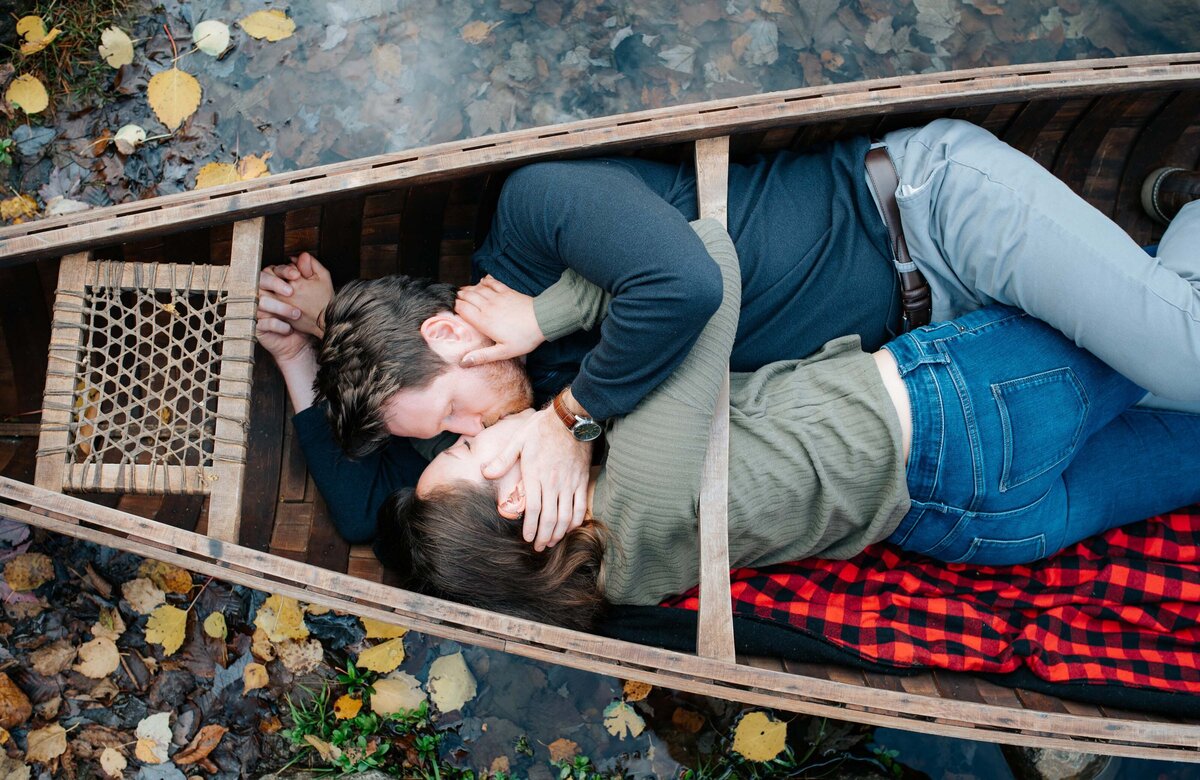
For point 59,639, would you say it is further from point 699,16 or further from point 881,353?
point 699,16

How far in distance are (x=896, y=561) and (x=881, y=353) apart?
0.79m

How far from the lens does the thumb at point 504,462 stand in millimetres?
2320

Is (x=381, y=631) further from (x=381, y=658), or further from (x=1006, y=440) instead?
(x=1006, y=440)

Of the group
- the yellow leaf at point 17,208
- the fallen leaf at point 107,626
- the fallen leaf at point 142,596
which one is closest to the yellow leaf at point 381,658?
the fallen leaf at point 142,596

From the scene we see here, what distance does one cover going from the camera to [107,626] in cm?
319

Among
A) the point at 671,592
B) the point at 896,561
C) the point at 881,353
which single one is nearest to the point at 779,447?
the point at 881,353

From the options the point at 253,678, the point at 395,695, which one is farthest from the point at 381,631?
the point at 253,678

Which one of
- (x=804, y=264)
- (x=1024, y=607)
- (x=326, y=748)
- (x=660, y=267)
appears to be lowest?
(x=326, y=748)

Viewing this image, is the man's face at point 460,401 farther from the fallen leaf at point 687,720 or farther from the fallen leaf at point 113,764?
the fallen leaf at point 113,764

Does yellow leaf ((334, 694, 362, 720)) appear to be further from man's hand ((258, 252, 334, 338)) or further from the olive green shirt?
man's hand ((258, 252, 334, 338))

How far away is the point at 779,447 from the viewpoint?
2.35m

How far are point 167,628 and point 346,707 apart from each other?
73cm

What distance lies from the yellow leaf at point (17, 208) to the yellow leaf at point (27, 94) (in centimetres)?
34

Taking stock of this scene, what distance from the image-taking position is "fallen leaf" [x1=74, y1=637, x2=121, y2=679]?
125 inches
